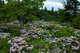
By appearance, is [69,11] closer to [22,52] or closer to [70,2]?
[70,2]

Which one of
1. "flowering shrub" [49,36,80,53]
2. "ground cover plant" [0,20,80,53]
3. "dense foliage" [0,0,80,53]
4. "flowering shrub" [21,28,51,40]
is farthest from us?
"flowering shrub" [21,28,51,40]

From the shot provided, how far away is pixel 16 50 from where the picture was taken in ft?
13.3

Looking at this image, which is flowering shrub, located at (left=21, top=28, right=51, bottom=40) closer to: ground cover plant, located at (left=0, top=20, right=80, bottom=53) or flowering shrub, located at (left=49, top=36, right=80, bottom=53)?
ground cover plant, located at (left=0, top=20, right=80, bottom=53)

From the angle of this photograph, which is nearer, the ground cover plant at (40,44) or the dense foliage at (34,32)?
the ground cover plant at (40,44)

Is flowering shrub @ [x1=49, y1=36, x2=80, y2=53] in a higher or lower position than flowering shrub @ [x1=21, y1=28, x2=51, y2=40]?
lower

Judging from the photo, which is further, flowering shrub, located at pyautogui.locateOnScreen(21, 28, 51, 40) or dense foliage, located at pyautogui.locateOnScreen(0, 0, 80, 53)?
flowering shrub, located at pyautogui.locateOnScreen(21, 28, 51, 40)

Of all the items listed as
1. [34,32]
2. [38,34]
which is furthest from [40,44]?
[34,32]

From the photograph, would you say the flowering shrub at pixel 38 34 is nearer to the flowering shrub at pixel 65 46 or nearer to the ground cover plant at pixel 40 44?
the ground cover plant at pixel 40 44

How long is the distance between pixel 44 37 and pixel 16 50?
295 cm

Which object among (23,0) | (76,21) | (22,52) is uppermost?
(23,0)

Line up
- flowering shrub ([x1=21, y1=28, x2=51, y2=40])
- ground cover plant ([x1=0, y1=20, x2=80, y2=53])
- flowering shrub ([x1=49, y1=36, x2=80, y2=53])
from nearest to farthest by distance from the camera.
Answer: ground cover plant ([x1=0, y1=20, x2=80, y2=53])
flowering shrub ([x1=49, y1=36, x2=80, y2=53])
flowering shrub ([x1=21, y1=28, x2=51, y2=40])

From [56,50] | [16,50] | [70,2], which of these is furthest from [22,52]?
[70,2]

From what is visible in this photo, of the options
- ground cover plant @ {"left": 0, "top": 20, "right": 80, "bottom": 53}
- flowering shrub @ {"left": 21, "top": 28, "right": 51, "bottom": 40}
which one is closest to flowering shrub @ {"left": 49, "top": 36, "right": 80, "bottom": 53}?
ground cover plant @ {"left": 0, "top": 20, "right": 80, "bottom": 53}

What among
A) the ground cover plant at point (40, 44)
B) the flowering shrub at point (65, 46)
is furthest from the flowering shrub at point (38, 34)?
the flowering shrub at point (65, 46)
